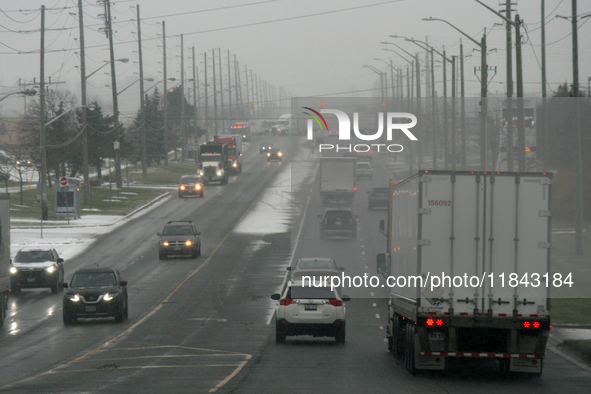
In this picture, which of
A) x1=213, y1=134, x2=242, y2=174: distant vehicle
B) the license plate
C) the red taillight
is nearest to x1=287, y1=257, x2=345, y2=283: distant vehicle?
the red taillight

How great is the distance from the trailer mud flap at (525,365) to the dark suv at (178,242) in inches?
1195

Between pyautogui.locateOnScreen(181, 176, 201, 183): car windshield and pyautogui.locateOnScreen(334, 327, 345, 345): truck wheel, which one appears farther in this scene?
pyautogui.locateOnScreen(181, 176, 201, 183): car windshield

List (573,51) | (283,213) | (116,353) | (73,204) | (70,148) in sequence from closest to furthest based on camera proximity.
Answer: (116,353), (573,51), (73,204), (283,213), (70,148)

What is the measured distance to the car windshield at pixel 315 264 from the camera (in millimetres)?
26516

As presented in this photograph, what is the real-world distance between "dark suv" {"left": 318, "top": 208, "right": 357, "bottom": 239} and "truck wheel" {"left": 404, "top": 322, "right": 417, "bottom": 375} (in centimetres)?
1967

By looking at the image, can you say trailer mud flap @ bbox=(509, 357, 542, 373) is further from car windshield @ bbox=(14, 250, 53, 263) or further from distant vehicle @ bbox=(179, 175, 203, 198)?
distant vehicle @ bbox=(179, 175, 203, 198)

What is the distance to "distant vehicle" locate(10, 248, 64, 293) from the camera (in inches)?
1350

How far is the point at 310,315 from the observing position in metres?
21.2

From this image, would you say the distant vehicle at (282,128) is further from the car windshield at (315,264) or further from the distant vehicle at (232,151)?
the car windshield at (315,264)

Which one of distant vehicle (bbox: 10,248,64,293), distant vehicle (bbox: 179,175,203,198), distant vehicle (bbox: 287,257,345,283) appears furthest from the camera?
distant vehicle (bbox: 179,175,203,198)

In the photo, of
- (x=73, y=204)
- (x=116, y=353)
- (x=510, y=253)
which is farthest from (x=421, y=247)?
(x=73, y=204)

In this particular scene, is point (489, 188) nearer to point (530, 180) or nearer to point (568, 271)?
point (530, 180)

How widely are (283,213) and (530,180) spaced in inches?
1941

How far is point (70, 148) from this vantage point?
260ft
